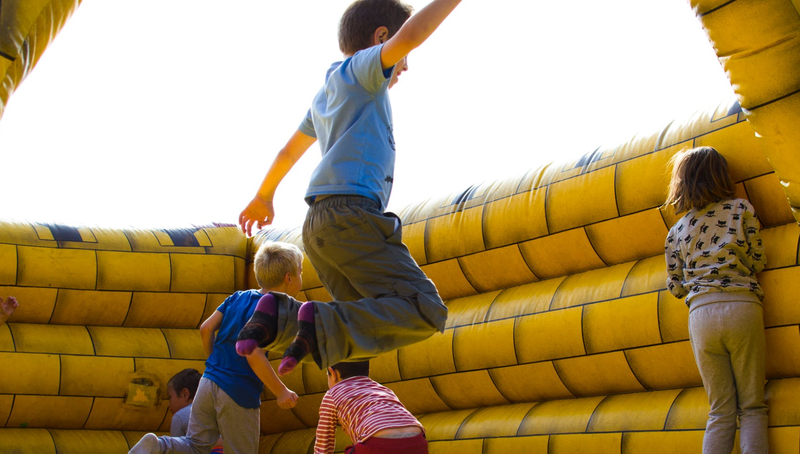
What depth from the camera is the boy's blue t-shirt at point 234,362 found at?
6.55 feet

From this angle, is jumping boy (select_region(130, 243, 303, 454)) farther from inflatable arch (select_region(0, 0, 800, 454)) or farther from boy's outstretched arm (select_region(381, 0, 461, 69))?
boy's outstretched arm (select_region(381, 0, 461, 69))

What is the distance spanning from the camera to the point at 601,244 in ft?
6.27

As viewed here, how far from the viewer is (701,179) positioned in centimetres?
159

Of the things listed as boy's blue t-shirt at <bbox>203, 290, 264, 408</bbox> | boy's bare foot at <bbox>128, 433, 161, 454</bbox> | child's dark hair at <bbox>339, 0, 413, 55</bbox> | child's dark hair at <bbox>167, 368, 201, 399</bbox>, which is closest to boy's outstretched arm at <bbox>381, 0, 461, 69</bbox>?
child's dark hair at <bbox>339, 0, 413, 55</bbox>

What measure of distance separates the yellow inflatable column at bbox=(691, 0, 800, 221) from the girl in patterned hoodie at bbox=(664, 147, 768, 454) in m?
0.42

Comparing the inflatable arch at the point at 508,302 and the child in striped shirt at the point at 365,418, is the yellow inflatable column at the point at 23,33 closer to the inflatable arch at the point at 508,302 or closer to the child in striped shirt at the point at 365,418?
the inflatable arch at the point at 508,302

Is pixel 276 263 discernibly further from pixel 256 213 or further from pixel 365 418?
pixel 365 418

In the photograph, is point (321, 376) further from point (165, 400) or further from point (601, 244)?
point (601, 244)

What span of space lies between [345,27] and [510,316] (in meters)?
1.00

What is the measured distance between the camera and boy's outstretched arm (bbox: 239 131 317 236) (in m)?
1.57

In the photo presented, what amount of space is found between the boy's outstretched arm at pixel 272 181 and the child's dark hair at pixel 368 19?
283mm

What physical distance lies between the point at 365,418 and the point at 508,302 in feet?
2.43

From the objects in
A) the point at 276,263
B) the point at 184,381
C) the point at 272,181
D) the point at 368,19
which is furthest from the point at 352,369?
the point at 184,381

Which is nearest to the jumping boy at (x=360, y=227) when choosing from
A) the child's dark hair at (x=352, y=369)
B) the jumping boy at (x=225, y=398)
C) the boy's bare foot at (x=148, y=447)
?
the child's dark hair at (x=352, y=369)
